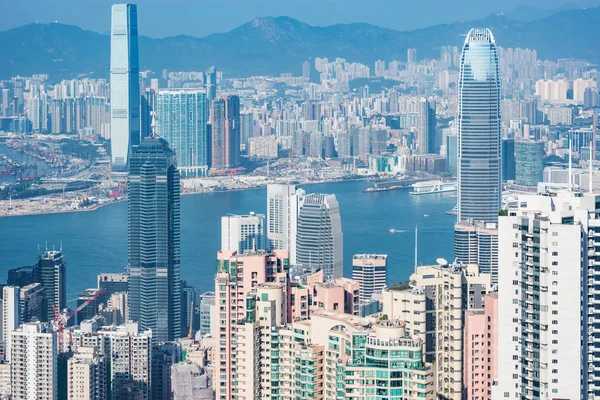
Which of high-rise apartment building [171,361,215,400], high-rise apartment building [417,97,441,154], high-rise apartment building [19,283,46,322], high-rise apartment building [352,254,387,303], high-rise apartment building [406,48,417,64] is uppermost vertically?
high-rise apartment building [406,48,417,64]

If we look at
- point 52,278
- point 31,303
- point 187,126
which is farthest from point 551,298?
point 187,126

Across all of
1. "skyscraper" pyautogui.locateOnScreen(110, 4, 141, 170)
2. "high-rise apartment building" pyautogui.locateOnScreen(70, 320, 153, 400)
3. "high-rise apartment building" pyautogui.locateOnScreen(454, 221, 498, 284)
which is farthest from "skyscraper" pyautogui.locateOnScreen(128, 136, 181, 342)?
"skyscraper" pyautogui.locateOnScreen(110, 4, 141, 170)

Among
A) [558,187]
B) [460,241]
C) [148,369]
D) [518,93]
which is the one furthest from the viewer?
[518,93]

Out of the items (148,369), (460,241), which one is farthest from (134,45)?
(148,369)

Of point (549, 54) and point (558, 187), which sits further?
point (549, 54)

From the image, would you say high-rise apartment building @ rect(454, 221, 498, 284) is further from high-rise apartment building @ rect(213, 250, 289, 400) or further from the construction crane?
high-rise apartment building @ rect(213, 250, 289, 400)

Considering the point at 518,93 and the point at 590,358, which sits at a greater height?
the point at 518,93

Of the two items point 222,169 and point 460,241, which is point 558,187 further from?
point 222,169
